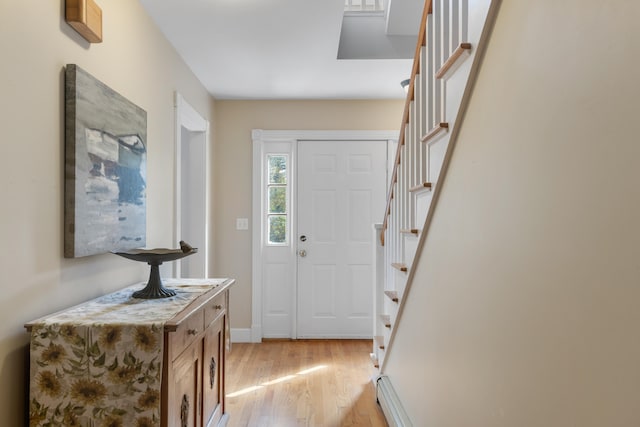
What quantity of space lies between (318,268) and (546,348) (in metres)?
3.30

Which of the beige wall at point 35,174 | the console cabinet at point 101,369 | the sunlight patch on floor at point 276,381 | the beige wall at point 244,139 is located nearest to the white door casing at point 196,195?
the beige wall at point 244,139


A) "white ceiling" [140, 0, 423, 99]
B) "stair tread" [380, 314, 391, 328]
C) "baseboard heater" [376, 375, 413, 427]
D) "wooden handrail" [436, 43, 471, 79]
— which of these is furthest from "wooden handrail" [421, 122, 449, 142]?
"baseboard heater" [376, 375, 413, 427]

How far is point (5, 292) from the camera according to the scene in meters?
1.27

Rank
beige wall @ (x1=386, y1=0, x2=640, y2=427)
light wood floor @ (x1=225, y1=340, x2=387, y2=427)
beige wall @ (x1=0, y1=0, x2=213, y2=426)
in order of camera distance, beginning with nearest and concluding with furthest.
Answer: beige wall @ (x1=386, y1=0, x2=640, y2=427), beige wall @ (x1=0, y1=0, x2=213, y2=426), light wood floor @ (x1=225, y1=340, x2=387, y2=427)

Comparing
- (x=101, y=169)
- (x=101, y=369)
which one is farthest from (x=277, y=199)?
(x=101, y=369)

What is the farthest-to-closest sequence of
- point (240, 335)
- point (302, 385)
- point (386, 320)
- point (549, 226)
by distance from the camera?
1. point (240, 335)
2. point (302, 385)
3. point (386, 320)
4. point (549, 226)

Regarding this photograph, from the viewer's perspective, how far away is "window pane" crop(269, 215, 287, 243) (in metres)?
4.16

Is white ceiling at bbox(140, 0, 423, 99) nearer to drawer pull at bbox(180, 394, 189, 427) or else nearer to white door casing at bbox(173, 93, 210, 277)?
white door casing at bbox(173, 93, 210, 277)

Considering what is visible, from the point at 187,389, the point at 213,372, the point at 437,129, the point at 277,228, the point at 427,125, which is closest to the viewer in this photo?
the point at 437,129

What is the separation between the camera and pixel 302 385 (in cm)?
301

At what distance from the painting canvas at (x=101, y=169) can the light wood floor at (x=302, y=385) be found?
1.29 meters

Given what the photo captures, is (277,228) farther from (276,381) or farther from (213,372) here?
(213,372)

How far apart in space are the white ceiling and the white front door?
58 cm

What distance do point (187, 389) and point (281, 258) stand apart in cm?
249
